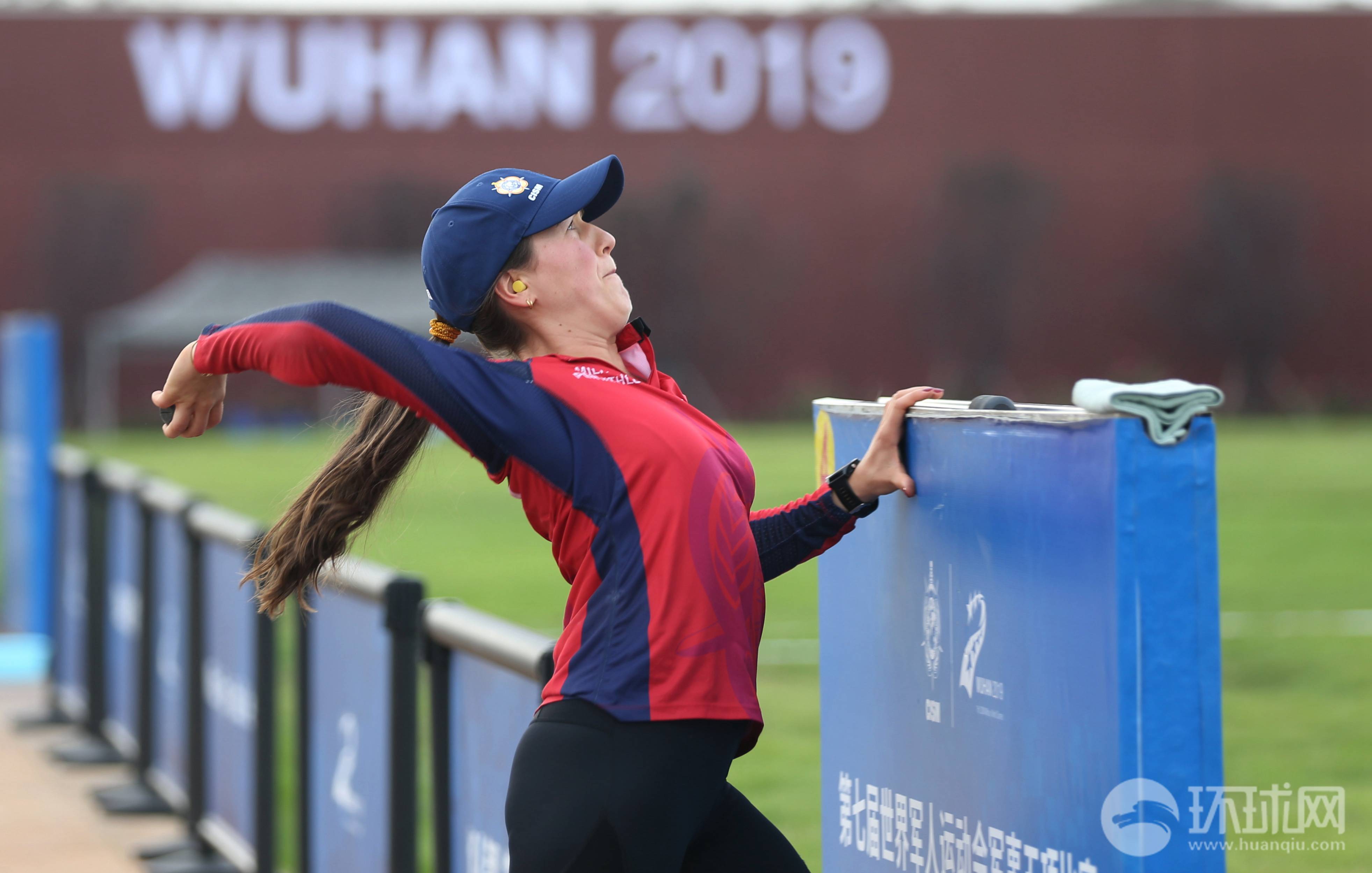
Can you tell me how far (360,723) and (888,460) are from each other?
2.26 m

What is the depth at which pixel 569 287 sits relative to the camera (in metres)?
2.52

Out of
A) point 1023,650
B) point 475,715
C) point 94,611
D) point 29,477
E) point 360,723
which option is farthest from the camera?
point 29,477

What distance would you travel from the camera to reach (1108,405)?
1.96 metres

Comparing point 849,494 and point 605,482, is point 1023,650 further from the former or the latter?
point 605,482

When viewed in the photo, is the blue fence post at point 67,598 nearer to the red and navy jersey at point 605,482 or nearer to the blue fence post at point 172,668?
the blue fence post at point 172,668

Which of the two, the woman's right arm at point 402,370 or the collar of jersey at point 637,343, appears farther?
the collar of jersey at point 637,343

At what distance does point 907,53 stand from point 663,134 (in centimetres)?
664

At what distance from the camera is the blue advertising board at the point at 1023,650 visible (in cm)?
198

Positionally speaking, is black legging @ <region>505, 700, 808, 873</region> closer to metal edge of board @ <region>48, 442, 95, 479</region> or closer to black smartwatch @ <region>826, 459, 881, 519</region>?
black smartwatch @ <region>826, 459, 881, 519</region>

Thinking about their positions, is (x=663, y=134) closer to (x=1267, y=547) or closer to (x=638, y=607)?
(x=1267, y=547)

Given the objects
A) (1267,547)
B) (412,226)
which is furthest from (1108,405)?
(412,226)

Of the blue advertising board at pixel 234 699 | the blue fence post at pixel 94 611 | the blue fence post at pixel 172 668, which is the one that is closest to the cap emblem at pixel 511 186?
the blue advertising board at pixel 234 699

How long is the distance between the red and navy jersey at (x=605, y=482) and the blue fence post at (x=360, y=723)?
5.24 feet

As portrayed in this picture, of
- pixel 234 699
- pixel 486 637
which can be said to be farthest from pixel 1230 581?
pixel 486 637
